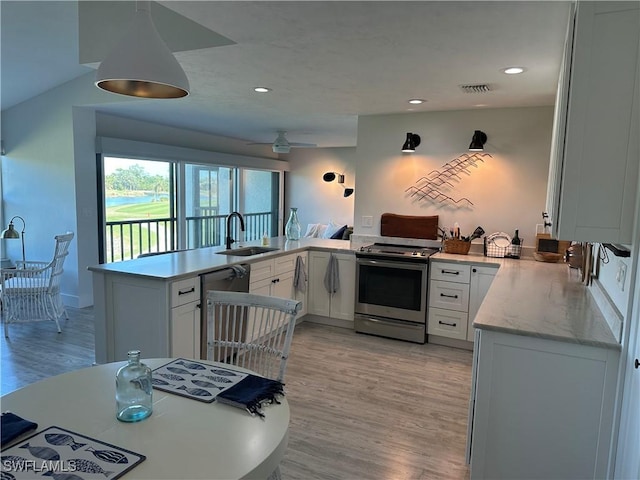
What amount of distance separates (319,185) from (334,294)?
15.0 feet

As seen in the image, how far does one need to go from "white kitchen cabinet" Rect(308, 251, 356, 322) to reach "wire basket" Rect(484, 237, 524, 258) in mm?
1375

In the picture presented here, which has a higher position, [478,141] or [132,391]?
[478,141]

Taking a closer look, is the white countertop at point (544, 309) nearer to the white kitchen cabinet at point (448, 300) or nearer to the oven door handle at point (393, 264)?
the white kitchen cabinet at point (448, 300)

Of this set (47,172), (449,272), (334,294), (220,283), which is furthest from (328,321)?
(47,172)

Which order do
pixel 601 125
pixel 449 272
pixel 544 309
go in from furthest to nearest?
pixel 449 272 → pixel 544 309 → pixel 601 125

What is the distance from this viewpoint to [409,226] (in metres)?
4.75

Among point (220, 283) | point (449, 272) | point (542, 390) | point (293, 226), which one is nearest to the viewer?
point (542, 390)

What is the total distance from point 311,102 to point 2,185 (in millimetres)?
4288

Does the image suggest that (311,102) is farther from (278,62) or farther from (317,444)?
(317,444)

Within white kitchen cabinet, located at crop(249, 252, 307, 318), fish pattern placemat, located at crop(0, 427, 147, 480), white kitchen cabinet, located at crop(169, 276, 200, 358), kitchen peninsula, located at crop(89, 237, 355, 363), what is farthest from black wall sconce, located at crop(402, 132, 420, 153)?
fish pattern placemat, located at crop(0, 427, 147, 480)

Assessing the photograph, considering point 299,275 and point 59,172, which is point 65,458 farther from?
point 59,172

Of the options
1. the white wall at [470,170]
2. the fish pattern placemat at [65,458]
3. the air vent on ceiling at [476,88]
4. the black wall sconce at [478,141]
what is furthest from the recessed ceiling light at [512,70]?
the fish pattern placemat at [65,458]

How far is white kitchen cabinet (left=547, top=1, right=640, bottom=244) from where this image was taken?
1.68 m

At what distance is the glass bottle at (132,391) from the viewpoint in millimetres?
1245
